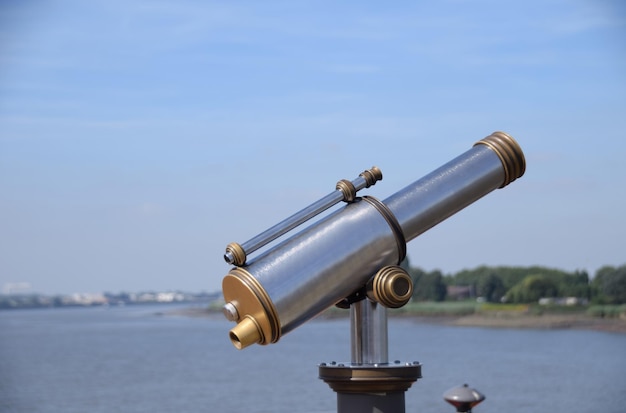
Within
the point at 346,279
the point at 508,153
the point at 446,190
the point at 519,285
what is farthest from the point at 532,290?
the point at 346,279

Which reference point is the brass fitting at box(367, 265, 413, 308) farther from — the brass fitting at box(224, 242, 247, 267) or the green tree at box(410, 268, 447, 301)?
the green tree at box(410, 268, 447, 301)

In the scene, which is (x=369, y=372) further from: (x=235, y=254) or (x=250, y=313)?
(x=235, y=254)

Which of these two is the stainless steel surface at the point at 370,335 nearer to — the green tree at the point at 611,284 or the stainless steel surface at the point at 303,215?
the stainless steel surface at the point at 303,215

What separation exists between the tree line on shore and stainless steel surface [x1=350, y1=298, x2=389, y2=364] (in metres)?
78.1

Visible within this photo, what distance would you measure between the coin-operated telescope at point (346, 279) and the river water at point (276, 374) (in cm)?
2161

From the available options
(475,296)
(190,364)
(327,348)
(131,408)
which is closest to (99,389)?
(131,408)

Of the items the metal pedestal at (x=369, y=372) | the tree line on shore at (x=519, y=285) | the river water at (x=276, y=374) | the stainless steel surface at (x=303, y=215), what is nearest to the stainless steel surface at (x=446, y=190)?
the stainless steel surface at (x=303, y=215)

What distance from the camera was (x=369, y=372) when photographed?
454cm

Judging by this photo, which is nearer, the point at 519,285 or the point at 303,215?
the point at 303,215

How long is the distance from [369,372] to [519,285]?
95.1 metres

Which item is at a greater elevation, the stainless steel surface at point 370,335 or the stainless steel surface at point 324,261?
the stainless steel surface at point 324,261

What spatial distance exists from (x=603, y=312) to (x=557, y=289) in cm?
471

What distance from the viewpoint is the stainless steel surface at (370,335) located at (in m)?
4.64

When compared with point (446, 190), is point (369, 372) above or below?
below
